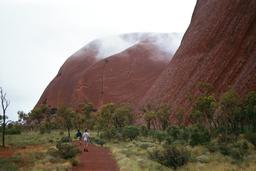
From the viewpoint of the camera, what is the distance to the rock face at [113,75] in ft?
360

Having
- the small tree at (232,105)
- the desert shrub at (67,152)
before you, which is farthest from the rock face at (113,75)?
the desert shrub at (67,152)

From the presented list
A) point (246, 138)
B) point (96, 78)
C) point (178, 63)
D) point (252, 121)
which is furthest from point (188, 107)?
point (96, 78)

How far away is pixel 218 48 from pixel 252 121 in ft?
66.9

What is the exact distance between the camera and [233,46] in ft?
173

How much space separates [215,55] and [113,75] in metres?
61.3

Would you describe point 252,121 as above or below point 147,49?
below

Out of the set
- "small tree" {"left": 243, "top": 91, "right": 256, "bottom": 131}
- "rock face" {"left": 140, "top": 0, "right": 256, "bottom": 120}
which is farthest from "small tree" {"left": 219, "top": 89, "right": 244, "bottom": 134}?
"rock face" {"left": 140, "top": 0, "right": 256, "bottom": 120}

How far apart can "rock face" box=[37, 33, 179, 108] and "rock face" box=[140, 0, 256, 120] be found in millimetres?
38834

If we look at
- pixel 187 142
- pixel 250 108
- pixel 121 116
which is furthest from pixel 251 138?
pixel 121 116

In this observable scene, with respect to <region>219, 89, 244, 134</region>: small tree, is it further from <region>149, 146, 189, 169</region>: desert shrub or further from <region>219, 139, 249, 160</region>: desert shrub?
<region>149, 146, 189, 169</region>: desert shrub

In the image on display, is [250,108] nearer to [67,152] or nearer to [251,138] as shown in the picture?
[251,138]

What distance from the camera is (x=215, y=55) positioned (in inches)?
2175

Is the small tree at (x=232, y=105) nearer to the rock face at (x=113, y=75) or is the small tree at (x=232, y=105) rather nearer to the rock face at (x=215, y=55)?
the rock face at (x=215, y=55)

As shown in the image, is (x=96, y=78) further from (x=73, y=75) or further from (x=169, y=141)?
(x=169, y=141)
